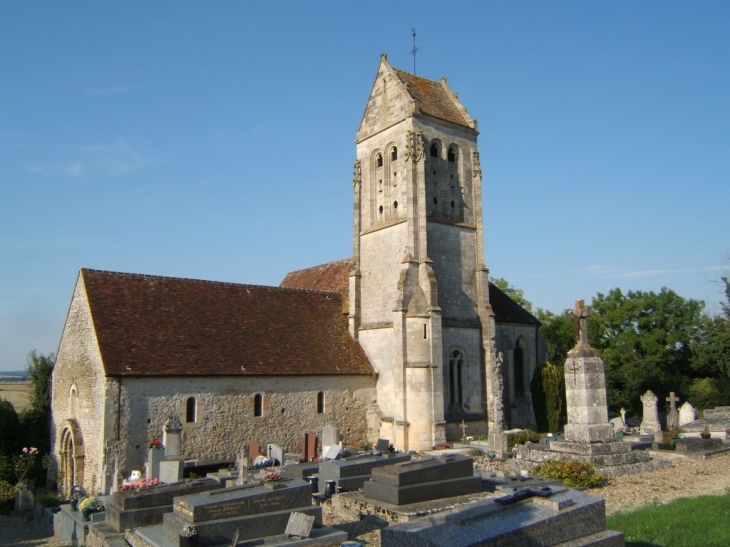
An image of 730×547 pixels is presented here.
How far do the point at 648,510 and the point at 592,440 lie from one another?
5.47m

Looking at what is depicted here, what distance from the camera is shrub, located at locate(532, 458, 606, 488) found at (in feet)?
49.5

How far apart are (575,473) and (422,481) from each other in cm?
443

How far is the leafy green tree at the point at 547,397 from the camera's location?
29.2 metres

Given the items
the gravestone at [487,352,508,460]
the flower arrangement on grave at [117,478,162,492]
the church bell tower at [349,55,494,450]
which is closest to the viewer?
the flower arrangement on grave at [117,478,162,492]

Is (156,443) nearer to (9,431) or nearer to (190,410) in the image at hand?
(190,410)

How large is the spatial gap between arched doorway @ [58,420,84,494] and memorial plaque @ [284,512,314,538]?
40.6 feet

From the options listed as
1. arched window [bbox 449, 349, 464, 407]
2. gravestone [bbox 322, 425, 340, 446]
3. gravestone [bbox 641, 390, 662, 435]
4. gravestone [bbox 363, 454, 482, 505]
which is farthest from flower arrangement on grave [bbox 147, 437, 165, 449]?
gravestone [bbox 641, 390, 662, 435]

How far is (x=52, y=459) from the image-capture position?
74.3ft

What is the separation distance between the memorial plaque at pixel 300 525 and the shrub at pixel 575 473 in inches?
286

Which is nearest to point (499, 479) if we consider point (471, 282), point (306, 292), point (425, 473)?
point (425, 473)

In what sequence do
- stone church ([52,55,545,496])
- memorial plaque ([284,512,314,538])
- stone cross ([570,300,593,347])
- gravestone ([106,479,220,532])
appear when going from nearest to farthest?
1. memorial plaque ([284,512,314,538])
2. gravestone ([106,479,220,532])
3. stone cross ([570,300,593,347])
4. stone church ([52,55,545,496])

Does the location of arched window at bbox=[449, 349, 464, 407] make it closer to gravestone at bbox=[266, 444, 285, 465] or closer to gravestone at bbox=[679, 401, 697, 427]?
gravestone at bbox=[266, 444, 285, 465]

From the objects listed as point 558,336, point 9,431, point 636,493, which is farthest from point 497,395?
point 558,336

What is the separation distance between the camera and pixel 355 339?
27.0 meters
